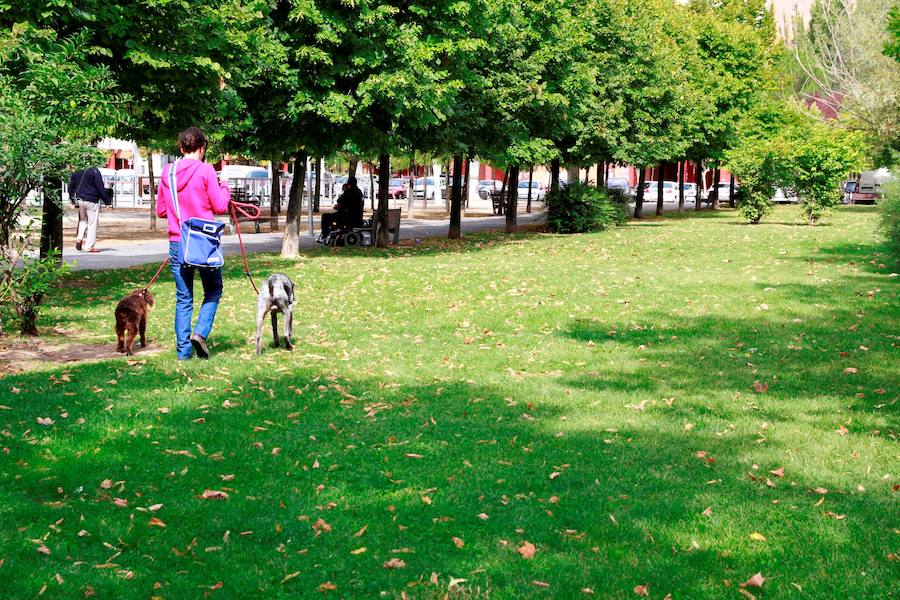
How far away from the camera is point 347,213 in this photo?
23.6 m

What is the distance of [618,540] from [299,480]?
6.51 ft

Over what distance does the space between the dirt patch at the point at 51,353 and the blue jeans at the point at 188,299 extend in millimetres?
599

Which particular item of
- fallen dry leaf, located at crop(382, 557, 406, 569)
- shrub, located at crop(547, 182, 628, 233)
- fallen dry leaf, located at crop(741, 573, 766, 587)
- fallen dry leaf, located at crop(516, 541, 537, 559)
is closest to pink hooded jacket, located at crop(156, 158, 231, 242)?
fallen dry leaf, located at crop(382, 557, 406, 569)

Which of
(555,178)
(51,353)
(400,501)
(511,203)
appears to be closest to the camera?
(400,501)

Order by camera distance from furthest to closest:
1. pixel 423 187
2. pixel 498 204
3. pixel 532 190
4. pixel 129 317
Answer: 1. pixel 532 190
2. pixel 423 187
3. pixel 498 204
4. pixel 129 317

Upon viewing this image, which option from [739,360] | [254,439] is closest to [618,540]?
[254,439]

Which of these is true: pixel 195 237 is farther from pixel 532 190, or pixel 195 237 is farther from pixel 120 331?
pixel 532 190

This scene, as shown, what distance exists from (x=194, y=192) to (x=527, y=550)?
5.08 metres

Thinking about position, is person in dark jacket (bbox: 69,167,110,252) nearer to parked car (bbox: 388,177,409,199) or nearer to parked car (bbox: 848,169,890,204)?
parked car (bbox: 388,177,409,199)

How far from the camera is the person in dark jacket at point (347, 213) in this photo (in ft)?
77.2

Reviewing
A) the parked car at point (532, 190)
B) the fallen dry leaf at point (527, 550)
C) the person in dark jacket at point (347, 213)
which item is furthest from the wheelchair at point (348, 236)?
the parked car at point (532, 190)

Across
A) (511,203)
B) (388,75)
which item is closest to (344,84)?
(388,75)

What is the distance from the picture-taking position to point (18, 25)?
11055 mm

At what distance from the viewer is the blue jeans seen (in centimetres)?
852
